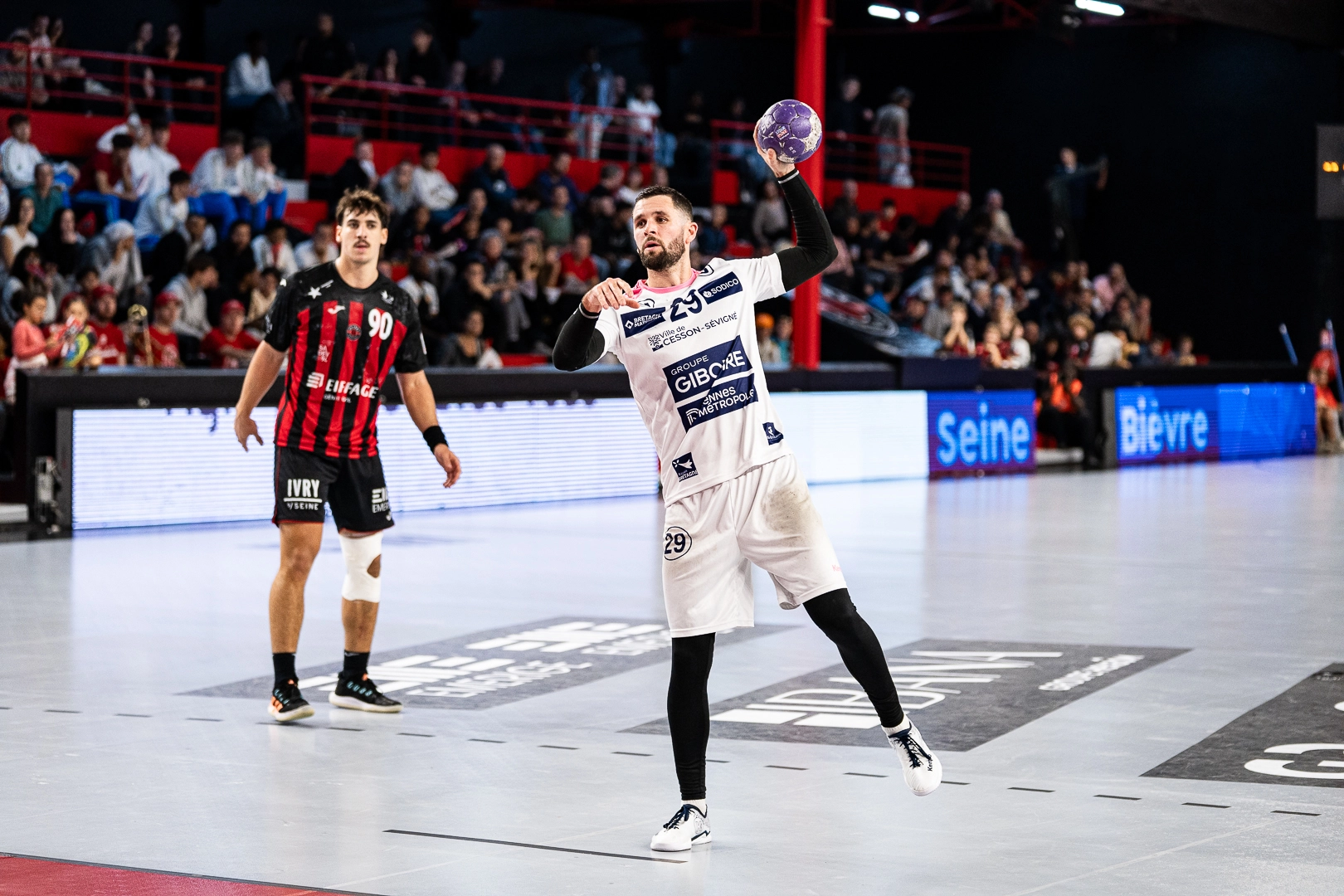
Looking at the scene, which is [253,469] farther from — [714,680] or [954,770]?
[954,770]

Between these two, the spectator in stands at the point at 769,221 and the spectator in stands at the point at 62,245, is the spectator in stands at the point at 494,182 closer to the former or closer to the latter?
the spectator in stands at the point at 769,221

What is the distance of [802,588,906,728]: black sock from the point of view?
521 centimetres

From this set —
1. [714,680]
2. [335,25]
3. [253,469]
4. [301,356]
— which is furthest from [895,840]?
[335,25]

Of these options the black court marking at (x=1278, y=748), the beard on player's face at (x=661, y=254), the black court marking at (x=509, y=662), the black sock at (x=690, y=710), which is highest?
the beard on player's face at (x=661, y=254)

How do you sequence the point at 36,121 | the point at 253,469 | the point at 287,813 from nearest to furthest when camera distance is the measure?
the point at 287,813 < the point at 253,469 < the point at 36,121

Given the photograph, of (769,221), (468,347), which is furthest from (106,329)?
(769,221)

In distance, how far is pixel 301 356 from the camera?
7.05 meters

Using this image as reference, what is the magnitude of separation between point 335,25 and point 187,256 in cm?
1029

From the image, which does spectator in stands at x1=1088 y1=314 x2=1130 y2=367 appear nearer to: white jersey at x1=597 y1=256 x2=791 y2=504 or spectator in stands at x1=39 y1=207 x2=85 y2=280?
spectator in stands at x1=39 y1=207 x2=85 y2=280

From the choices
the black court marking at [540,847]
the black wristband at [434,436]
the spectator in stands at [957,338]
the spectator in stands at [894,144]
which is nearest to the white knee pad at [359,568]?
the black wristband at [434,436]

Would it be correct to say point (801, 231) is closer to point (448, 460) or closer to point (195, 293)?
point (448, 460)

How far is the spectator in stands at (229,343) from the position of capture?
15742 mm

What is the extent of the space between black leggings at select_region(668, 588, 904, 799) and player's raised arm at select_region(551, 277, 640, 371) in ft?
2.84

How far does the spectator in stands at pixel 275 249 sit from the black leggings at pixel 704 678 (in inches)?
514
